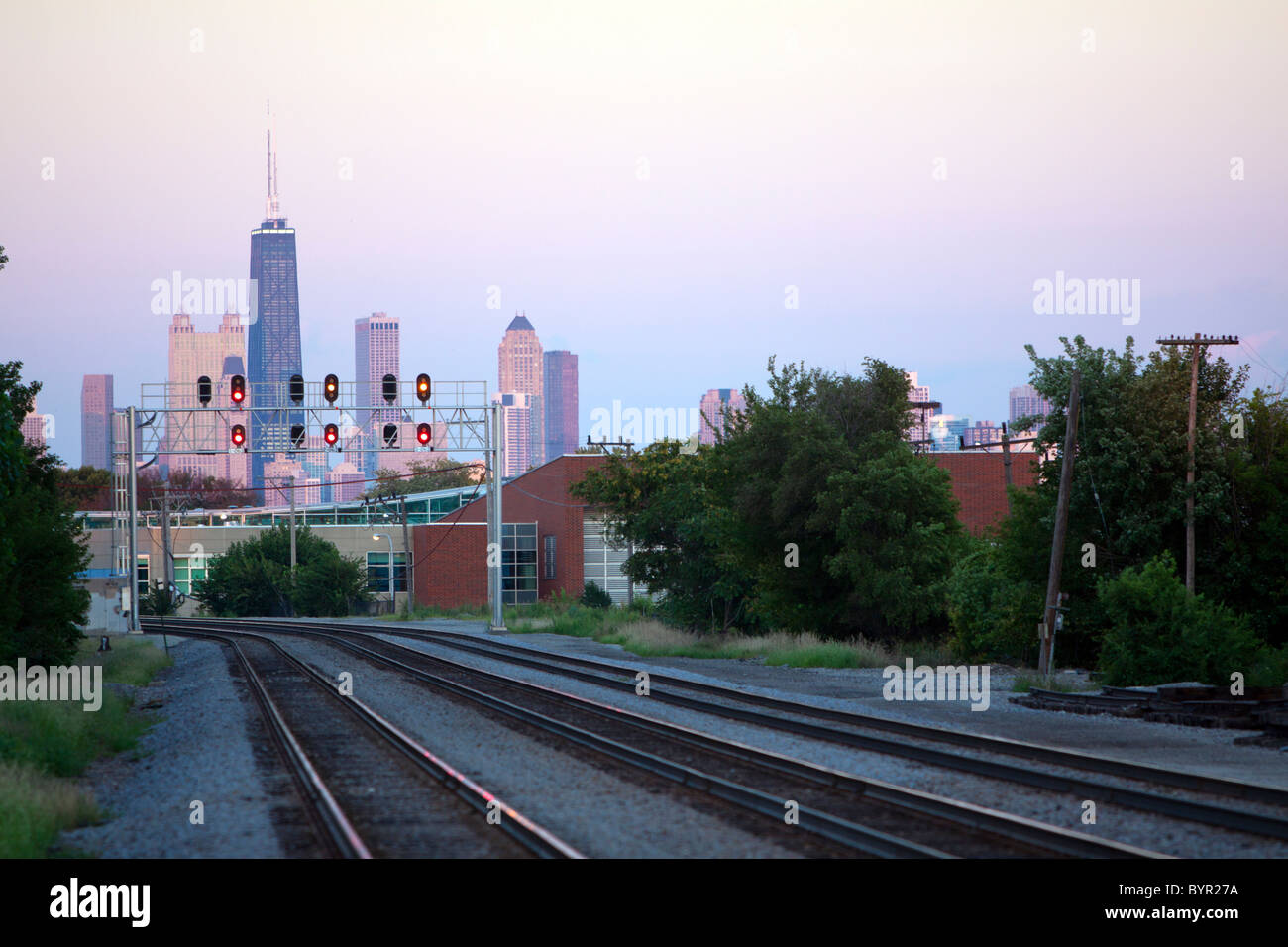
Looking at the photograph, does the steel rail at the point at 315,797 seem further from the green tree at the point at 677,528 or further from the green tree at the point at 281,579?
the green tree at the point at 281,579

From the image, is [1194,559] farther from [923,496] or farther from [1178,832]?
[1178,832]

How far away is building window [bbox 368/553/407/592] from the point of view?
86375 millimetres

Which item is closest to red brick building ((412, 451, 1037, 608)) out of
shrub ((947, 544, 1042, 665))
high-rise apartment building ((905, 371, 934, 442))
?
high-rise apartment building ((905, 371, 934, 442))

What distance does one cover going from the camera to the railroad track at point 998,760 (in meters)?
10.9

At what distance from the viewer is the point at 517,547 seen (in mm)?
84062

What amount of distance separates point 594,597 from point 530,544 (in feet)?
40.4

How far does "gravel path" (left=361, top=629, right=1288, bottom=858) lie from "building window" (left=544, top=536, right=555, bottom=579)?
60.3 meters

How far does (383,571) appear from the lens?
89.2 meters

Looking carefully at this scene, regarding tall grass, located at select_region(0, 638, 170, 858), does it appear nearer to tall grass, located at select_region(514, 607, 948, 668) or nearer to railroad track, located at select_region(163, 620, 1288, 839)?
railroad track, located at select_region(163, 620, 1288, 839)

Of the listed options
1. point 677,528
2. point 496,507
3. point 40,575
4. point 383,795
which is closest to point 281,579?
point 496,507

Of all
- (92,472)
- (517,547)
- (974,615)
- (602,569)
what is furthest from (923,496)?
(92,472)

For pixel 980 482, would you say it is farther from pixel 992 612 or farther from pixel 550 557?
pixel 992 612

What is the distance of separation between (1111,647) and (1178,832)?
1415 centimetres

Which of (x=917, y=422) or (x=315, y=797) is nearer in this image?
(x=315, y=797)
